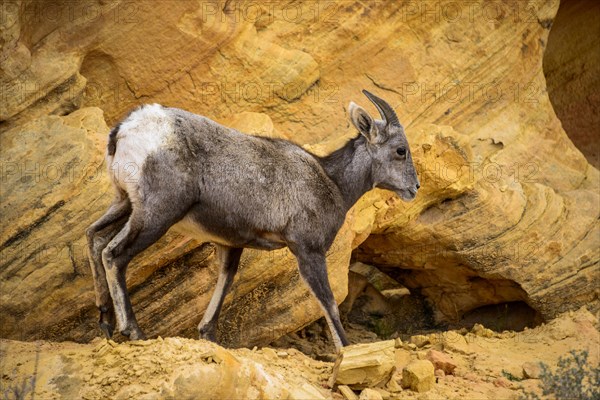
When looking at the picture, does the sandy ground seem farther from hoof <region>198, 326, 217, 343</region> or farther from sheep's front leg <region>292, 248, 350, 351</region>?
hoof <region>198, 326, 217, 343</region>

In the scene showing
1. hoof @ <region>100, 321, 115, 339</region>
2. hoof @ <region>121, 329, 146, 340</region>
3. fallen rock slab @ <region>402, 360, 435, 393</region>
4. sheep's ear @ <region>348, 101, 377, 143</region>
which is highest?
sheep's ear @ <region>348, 101, 377, 143</region>

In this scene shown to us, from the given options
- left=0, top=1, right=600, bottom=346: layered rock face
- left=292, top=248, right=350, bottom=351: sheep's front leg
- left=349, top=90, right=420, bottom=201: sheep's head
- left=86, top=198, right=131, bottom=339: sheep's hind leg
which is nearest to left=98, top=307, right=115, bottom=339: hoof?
left=86, top=198, right=131, bottom=339: sheep's hind leg

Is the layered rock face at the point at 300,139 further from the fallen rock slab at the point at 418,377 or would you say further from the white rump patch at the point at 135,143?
the fallen rock slab at the point at 418,377

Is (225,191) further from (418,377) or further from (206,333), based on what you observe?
(418,377)

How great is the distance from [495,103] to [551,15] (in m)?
1.66

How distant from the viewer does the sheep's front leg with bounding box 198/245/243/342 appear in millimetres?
8645

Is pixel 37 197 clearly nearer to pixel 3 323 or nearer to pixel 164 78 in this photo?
pixel 3 323

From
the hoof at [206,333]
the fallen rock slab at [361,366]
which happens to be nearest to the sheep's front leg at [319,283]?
the fallen rock slab at [361,366]

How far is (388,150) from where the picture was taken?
911 centimetres

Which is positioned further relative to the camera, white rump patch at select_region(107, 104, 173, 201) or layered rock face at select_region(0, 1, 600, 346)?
layered rock face at select_region(0, 1, 600, 346)

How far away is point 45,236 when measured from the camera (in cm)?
833

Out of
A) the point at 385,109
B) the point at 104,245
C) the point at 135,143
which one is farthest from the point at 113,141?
the point at 385,109

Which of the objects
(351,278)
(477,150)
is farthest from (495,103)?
(351,278)

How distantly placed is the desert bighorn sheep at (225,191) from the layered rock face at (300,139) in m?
0.71
